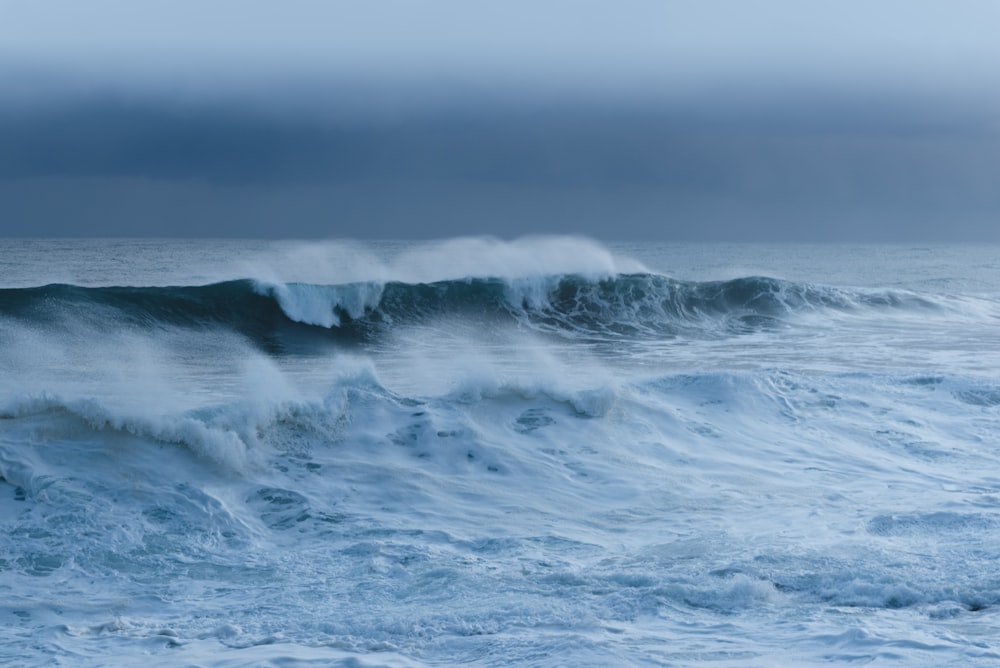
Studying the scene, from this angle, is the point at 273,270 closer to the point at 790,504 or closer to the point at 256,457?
the point at 256,457

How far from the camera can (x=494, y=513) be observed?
22.5ft

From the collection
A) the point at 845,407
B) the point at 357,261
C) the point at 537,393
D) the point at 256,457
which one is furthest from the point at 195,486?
the point at 357,261

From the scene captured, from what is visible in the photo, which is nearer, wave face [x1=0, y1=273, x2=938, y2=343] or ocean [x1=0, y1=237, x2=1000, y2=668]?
ocean [x1=0, y1=237, x2=1000, y2=668]

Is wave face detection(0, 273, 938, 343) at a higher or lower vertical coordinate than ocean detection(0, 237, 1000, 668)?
higher

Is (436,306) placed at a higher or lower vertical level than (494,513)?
higher

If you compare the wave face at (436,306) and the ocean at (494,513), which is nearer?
the ocean at (494,513)

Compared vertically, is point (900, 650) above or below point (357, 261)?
below

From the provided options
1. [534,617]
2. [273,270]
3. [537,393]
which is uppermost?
[273,270]

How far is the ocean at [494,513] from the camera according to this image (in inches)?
183

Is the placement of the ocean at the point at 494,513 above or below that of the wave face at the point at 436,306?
below

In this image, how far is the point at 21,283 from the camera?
95.1 feet

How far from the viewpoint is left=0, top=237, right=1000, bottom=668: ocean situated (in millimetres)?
4652

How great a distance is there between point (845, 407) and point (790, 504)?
3549 mm

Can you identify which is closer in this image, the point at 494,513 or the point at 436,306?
the point at 494,513
